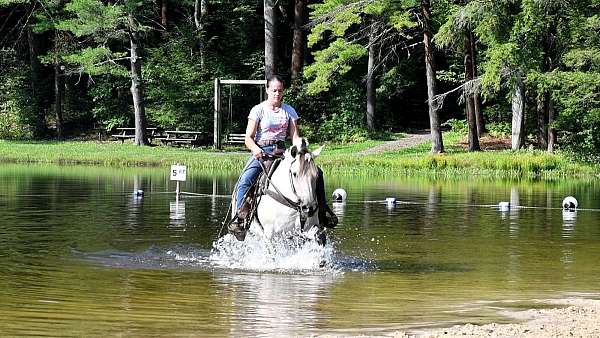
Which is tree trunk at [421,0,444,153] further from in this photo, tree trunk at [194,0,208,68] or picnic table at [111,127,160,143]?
tree trunk at [194,0,208,68]

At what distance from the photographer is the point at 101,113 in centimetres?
5912

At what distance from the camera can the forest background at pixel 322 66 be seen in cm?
4269

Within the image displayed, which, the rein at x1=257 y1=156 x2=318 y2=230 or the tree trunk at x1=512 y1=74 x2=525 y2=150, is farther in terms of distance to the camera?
the tree trunk at x1=512 y1=74 x2=525 y2=150

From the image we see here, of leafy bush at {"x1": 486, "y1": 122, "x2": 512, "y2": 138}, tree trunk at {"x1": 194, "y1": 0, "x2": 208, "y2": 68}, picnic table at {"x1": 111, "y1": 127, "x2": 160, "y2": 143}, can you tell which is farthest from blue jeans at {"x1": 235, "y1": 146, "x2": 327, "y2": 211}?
tree trunk at {"x1": 194, "y1": 0, "x2": 208, "y2": 68}

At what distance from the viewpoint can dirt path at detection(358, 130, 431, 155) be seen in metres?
49.6

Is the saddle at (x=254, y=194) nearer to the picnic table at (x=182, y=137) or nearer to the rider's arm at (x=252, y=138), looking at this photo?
the rider's arm at (x=252, y=138)

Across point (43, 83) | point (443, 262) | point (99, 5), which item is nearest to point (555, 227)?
point (443, 262)

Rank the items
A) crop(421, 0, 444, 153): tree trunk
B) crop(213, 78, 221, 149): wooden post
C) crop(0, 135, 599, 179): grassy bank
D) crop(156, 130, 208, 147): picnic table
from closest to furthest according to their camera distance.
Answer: crop(0, 135, 599, 179): grassy bank, crop(421, 0, 444, 153): tree trunk, crop(213, 78, 221, 149): wooden post, crop(156, 130, 208, 147): picnic table

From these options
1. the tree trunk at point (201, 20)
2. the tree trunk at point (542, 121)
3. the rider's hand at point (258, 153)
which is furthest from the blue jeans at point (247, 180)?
the tree trunk at point (201, 20)

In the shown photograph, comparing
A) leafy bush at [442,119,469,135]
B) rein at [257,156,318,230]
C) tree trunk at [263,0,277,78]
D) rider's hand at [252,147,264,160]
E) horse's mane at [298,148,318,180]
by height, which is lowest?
rein at [257,156,318,230]

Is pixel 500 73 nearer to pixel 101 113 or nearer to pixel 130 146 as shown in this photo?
pixel 130 146

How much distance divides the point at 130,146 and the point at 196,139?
12.6 feet

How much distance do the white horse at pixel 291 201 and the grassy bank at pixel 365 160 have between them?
2613 cm

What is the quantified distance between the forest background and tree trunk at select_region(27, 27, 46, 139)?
113 mm
